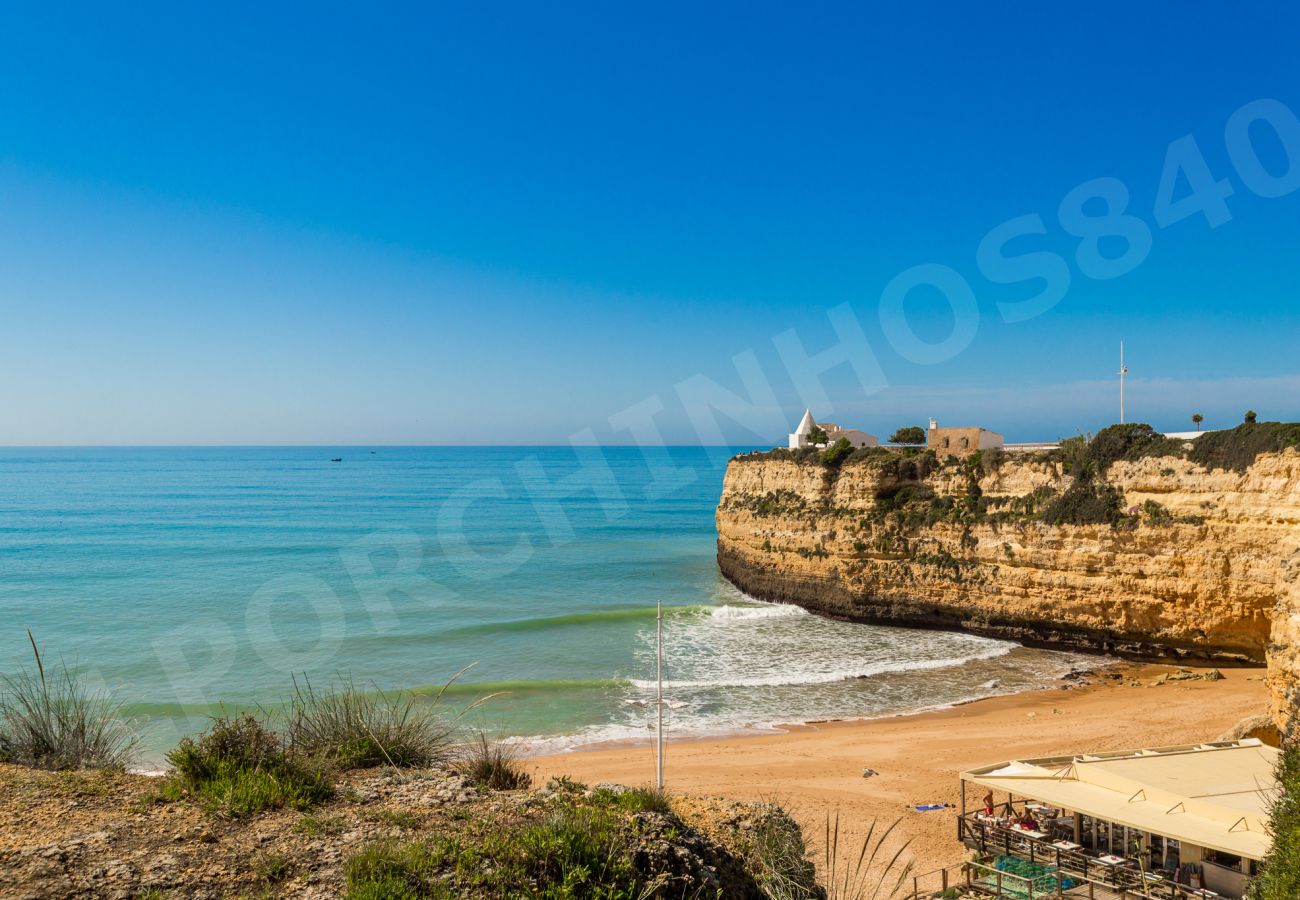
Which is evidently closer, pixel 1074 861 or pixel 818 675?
pixel 1074 861

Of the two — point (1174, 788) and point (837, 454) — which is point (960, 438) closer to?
point (837, 454)

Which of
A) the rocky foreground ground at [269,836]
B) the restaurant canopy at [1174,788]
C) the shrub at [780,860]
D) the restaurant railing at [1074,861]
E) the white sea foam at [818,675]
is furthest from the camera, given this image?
the white sea foam at [818,675]

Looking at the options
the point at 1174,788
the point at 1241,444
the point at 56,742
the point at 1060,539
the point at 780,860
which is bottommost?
the point at 1174,788

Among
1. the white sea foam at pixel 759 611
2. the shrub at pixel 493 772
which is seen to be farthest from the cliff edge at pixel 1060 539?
the shrub at pixel 493 772

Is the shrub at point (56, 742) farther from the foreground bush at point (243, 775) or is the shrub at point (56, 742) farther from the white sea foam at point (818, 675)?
the white sea foam at point (818, 675)

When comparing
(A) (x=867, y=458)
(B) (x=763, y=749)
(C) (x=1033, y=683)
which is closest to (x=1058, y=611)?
(C) (x=1033, y=683)

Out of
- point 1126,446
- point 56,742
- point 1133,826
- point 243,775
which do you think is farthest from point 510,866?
point 1126,446

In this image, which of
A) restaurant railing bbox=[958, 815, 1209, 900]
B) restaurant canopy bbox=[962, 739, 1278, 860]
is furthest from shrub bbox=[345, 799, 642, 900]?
restaurant railing bbox=[958, 815, 1209, 900]
